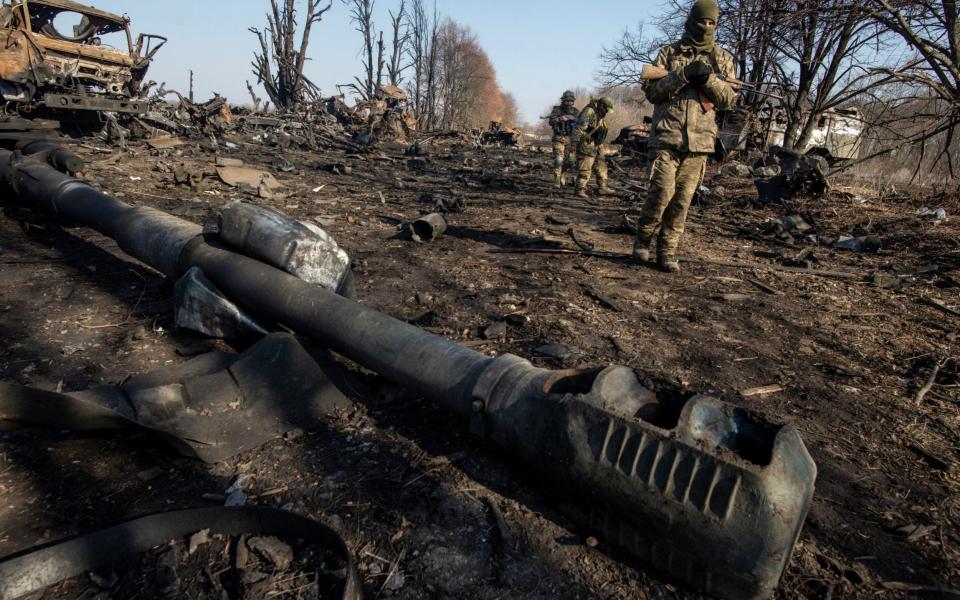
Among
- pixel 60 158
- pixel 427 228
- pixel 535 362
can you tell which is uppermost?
pixel 60 158

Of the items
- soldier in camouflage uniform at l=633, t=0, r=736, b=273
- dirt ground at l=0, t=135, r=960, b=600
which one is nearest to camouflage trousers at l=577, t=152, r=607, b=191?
dirt ground at l=0, t=135, r=960, b=600

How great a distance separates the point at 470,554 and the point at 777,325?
2.92 m

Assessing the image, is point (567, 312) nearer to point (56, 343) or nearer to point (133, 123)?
point (56, 343)

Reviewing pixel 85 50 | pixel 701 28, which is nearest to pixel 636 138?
pixel 701 28

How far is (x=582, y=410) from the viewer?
1539 mm

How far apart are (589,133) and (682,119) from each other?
5021 mm

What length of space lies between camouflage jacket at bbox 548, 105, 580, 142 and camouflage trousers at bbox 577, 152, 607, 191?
1282 mm

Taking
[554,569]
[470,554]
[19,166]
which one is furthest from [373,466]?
[19,166]

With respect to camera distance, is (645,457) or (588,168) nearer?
(645,457)

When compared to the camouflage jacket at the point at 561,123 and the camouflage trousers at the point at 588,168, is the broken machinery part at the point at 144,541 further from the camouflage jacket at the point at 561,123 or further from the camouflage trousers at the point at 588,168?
the camouflage jacket at the point at 561,123

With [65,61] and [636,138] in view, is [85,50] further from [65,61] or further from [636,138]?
[636,138]

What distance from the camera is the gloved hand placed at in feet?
13.2

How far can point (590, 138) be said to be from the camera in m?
9.14

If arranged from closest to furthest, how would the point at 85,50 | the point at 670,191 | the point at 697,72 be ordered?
the point at 697,72 < the point at 670,191 < the point at 85,50
